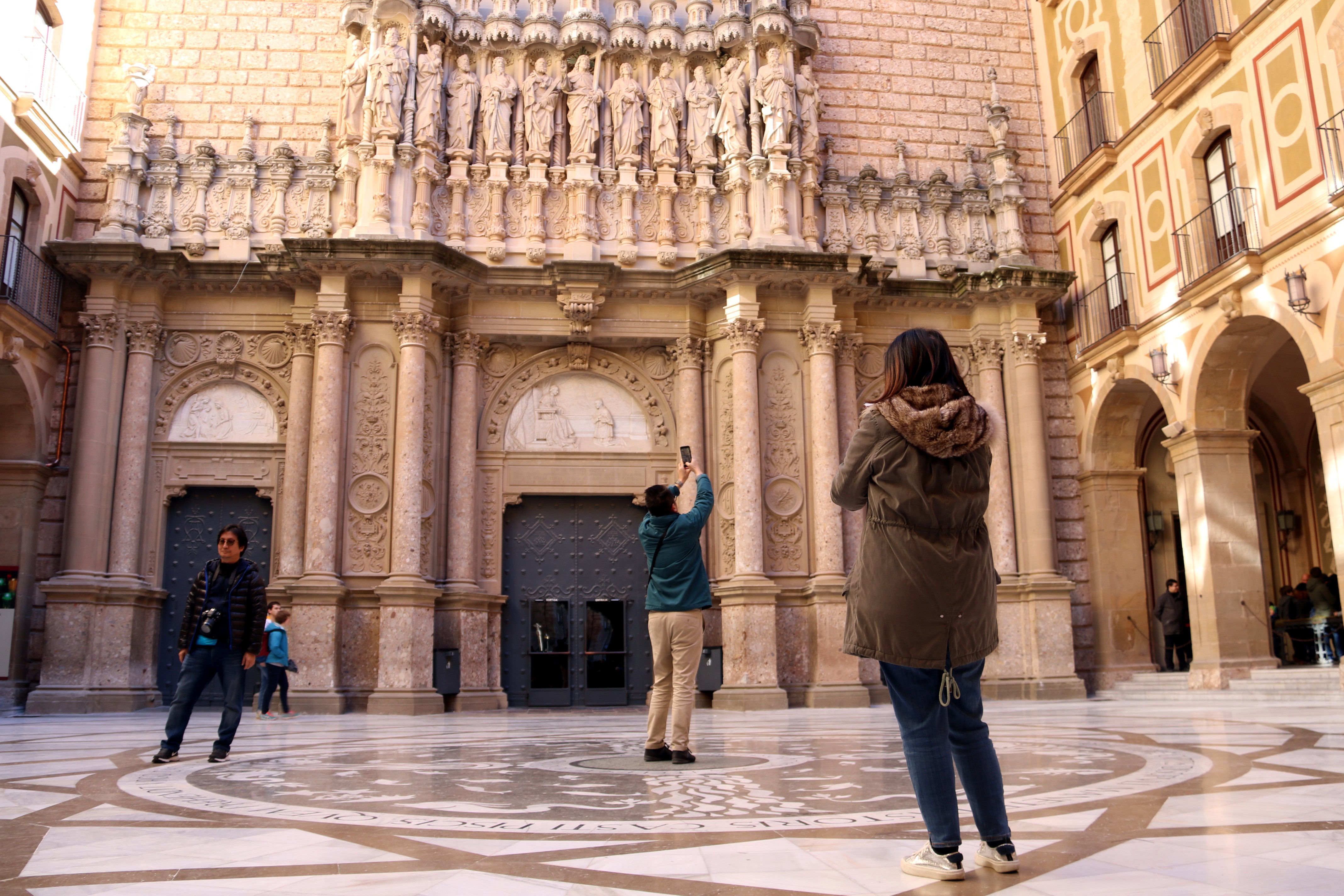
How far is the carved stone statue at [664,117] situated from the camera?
18.6 metres

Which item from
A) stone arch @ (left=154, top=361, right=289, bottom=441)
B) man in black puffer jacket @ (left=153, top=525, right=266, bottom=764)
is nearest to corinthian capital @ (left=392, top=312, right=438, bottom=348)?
stone arch @ (left=154, top=361, right=289, bottom=441)

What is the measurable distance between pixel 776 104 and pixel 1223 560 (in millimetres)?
10157

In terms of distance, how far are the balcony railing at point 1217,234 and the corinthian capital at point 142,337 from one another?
16259 millimetres

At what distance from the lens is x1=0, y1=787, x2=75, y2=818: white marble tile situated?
501 cm

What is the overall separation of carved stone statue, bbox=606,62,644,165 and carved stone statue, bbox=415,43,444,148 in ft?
9.49

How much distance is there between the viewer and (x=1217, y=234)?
635 inches

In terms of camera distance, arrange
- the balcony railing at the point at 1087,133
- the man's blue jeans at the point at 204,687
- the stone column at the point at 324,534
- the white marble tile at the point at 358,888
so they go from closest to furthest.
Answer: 1. the white marble tile at the point at 358,888
2. the man's blue jeans at the point at 204,687
3. the stone column at the point at 324,534
4. the balcony railing at the point at 1087,133

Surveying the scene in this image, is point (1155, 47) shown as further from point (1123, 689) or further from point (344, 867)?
point (344, 867)

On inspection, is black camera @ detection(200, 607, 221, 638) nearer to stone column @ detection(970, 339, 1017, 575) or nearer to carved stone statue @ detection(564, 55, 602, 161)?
carved stone statue @ detection(564, 55, 602, 161)

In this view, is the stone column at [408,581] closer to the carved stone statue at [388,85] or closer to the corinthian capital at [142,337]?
the carved stone statue at [388,85]

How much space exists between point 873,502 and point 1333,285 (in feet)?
40.5

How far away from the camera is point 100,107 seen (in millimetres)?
18859

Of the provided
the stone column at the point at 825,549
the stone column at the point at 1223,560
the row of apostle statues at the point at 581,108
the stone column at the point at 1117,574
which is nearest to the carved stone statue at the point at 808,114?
the row of apostle statues at the point at 581,108

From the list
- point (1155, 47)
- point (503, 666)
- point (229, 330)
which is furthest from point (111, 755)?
point (1155, 47)
